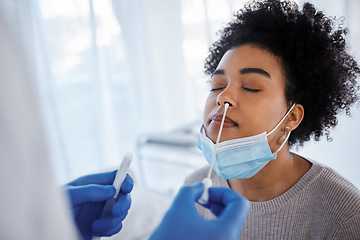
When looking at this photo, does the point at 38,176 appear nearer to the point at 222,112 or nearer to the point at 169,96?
the point at 222,112

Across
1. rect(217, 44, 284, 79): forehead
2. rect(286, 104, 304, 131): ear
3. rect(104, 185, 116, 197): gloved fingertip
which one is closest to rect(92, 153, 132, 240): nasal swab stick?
rect(104, 185, 116, 197): gloved fingertip

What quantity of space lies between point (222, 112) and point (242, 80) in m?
0.12

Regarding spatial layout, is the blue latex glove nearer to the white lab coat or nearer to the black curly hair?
the white lab coat

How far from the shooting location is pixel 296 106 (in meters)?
0.92

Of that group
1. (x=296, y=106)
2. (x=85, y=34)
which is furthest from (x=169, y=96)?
(x=296, y=106)

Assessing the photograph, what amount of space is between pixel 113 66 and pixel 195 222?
1703 mm

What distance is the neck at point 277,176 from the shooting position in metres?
0.92

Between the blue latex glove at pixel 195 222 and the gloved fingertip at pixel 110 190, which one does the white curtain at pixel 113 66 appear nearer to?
the gloved fingertip at pixel 110 190

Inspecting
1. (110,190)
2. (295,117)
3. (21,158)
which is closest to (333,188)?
(295,117)

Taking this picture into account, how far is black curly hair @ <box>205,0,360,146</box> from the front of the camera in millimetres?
927

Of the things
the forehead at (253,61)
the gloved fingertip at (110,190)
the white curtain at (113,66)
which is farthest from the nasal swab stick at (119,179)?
the white curtain at (113,66)

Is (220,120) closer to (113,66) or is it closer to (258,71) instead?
(258,71)

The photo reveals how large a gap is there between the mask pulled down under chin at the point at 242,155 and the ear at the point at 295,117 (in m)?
0.13

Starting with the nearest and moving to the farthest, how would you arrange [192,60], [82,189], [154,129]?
[82,189] < [192,60] < [154,129]
